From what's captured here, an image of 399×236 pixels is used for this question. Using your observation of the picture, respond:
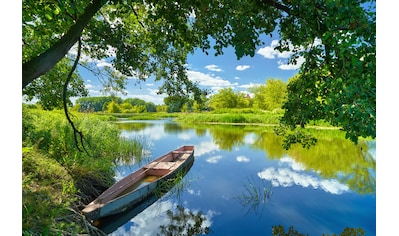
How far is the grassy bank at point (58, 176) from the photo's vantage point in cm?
164

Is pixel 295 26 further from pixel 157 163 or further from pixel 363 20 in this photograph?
pixel 157 163

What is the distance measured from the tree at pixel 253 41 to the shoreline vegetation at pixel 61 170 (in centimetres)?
74

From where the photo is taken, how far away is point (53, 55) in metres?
1.67

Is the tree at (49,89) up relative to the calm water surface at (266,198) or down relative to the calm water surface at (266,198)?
up

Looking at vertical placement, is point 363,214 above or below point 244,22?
below

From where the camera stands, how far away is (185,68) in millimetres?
2680

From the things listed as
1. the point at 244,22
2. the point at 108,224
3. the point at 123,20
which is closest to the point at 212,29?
the point at 244,22

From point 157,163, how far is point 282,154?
4.15m

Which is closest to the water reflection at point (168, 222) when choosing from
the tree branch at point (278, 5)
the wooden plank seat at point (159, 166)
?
the wooden plank seat at point (159, 166)

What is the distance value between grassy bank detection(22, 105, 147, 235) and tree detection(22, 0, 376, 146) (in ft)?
3.01

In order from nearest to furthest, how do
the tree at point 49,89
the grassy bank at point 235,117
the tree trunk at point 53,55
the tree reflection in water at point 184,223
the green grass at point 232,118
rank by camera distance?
the tree trunk at point 53,55, the tree reflection in water at point 184,223, the tree at point 49,89, the grassy bank at point 235,117, the green grass at point 232,118

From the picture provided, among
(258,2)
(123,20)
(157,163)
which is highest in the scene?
(123,20)

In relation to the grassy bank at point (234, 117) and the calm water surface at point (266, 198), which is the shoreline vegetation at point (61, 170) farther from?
the grassy bank at point (234, 117)

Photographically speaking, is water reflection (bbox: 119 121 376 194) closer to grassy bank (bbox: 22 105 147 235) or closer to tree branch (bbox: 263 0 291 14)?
tree branch (bbox: 263 0 291 14)
